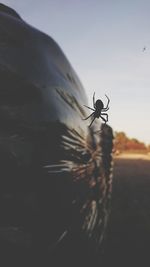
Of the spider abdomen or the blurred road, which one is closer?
the spider abdomen

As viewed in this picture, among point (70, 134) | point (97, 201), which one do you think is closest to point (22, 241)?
point (70, 134)

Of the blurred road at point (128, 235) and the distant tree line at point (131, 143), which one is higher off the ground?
the distant tree line at point (131, 143)

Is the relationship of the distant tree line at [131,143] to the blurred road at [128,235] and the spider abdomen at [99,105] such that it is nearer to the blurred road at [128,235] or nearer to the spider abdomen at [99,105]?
the blurred road at [128,235]

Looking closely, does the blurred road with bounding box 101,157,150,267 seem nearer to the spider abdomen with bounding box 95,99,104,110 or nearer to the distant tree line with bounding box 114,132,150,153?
the spider abdomen with bounding box 95,99,104,110

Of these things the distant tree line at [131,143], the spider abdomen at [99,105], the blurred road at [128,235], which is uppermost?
the distant tree line at [131,143]

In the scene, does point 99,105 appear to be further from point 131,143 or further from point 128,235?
point 131,143

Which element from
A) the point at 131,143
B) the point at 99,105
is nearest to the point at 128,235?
the point at 99,105

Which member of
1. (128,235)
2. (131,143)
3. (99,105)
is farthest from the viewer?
(131,143)

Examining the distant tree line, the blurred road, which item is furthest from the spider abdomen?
the distant tree line

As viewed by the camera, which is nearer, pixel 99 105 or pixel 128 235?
pixel 99 105

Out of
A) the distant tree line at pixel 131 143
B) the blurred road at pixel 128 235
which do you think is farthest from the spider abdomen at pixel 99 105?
the distant tree line at pixel 131 143

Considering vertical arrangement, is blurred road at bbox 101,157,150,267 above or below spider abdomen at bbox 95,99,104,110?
below

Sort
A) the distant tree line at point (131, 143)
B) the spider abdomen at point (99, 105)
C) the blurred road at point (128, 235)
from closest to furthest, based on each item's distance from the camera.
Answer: the spider abdomen at point (99, 105)
the blurred road at point (128, 235)
the distant tree line at point (131, 143)
